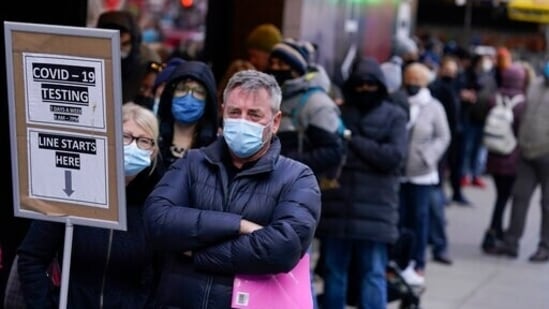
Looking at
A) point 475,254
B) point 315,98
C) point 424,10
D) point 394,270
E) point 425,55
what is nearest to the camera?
point 315,98

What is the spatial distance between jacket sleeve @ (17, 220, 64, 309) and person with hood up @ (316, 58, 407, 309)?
10.3 feet

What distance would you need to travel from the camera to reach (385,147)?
7332mm

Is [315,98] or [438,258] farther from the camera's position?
[438,258]

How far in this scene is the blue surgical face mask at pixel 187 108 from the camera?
5648 millimetres

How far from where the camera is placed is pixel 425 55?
42.2 feet

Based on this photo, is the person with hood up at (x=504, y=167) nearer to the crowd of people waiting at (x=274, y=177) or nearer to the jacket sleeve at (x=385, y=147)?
the crowd of people waiting at (x=274, y=177)

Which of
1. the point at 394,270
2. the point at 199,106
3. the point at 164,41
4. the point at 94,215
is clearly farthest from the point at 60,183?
the point at 164,41

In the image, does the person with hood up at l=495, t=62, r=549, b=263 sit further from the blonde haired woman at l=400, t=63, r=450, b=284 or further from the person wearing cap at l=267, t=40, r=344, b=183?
the person wearing cap at l=267, t=40, r=344, b=183

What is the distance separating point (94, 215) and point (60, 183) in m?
0.17

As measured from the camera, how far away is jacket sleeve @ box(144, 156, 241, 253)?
405 centimetres

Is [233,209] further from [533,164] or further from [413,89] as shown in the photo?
[533,164]

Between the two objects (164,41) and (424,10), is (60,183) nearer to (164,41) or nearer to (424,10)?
(164,41)

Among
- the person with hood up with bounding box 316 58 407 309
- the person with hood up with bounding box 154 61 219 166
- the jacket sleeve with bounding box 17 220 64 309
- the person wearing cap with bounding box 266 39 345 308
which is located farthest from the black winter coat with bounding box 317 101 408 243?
the jacket sleeve with bounding box 17 220 64 309

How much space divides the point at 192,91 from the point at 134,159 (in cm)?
114
